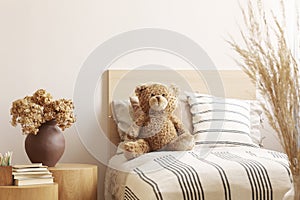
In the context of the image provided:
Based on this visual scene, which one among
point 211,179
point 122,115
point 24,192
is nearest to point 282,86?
point 211,179

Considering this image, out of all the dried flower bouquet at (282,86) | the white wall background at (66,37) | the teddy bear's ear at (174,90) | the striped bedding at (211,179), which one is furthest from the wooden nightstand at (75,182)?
the dried flower bouquet at (282,86)

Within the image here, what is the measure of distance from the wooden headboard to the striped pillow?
Answer: 0.61 ft

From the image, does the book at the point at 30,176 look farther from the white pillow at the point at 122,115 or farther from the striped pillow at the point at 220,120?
the striped pillow at the point at 220,120

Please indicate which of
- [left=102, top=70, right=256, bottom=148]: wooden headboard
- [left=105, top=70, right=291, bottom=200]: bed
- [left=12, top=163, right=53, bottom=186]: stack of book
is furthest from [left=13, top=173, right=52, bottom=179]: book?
[left=102, top=70, right=256, bottom=148]: wooden headboard

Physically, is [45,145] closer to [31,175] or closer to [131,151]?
[31,175]

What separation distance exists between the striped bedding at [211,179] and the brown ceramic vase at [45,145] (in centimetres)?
53

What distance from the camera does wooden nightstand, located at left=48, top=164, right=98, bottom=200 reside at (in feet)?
9.28

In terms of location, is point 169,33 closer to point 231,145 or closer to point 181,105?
point 181,105

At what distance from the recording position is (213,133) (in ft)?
10.5

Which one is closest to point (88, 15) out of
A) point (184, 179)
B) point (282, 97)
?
point (184, 179)

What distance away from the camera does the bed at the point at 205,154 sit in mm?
2279

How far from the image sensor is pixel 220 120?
3.24 meters

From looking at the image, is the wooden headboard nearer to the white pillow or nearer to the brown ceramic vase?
the white pillow

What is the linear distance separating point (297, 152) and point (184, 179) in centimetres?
82
